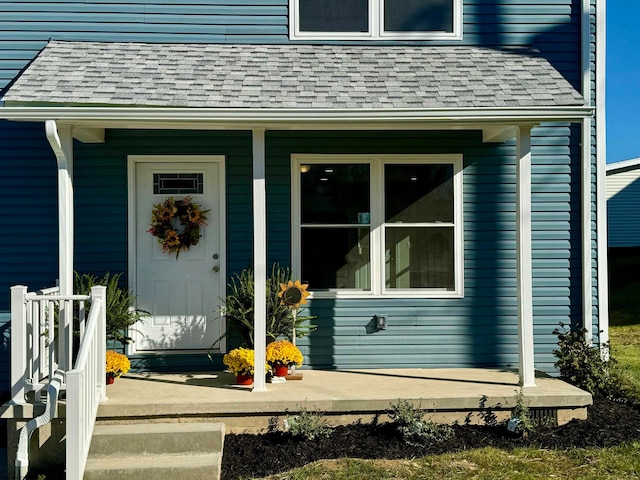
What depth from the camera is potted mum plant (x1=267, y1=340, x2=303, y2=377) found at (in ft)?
20.7

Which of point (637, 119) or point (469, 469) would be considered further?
point (637, 119)

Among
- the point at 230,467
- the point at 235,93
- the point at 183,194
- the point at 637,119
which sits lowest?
the point at 230,467

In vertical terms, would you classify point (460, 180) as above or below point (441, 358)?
above

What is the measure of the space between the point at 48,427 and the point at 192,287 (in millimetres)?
2131

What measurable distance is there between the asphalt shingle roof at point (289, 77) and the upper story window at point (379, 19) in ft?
0.57

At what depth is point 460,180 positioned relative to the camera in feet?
23.5

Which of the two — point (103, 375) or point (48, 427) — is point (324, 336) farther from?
point (48, 427)

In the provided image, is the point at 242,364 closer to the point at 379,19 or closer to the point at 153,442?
the point at 153,442

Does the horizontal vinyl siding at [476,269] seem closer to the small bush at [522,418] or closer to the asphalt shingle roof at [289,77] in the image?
the asphalt shingle roof at [289,77]

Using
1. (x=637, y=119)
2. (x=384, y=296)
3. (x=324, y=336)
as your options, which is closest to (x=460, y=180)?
(x=384, y=296)

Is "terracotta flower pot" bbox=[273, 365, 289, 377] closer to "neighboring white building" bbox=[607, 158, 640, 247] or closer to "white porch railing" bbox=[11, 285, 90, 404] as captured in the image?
"white porch railing" bbox=[11, 285, 90, 404]

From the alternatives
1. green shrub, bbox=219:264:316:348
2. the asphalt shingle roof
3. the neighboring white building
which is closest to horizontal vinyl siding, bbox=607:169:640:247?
the neighboring white building

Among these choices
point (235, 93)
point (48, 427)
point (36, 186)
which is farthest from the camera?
point (36, 186)

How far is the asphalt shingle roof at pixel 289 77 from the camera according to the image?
19.7ft
